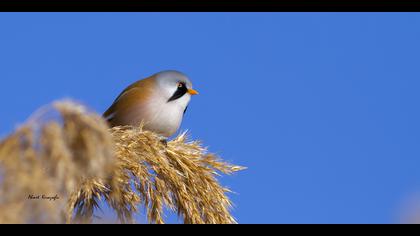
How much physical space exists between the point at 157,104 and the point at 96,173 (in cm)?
344

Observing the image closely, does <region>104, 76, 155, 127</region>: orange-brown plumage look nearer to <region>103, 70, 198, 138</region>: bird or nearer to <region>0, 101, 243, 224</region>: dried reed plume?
<region>103, 70, 198, 138</region>: bird

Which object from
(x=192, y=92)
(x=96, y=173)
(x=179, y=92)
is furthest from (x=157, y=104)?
(x=96, y=173)

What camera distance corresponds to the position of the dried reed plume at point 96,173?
2.05 meters

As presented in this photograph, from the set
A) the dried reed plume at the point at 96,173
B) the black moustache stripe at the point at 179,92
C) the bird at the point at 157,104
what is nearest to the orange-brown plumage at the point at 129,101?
the bird at the point at 157,104

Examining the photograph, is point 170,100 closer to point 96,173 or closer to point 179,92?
point 179,92

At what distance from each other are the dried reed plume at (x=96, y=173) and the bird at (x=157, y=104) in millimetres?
1068

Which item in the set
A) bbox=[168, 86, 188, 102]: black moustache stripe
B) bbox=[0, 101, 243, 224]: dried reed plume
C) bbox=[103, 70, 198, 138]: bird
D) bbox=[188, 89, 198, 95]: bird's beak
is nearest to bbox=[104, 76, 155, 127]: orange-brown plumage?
bbox=[103, 70, 198, 138]: bird

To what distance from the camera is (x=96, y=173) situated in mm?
2326

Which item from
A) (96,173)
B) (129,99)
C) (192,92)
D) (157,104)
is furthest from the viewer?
(192,92)

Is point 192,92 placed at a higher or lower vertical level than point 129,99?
higher

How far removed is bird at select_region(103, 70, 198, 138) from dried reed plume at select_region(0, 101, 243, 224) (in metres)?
1.07

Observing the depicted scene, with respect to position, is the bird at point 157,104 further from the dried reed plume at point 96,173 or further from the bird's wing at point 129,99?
the dried reed plume at point 96,173
